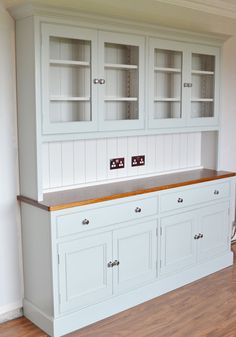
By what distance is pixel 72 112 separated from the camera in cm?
308

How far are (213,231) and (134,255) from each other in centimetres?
96

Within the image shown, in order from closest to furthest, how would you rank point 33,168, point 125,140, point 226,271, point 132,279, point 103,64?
point 33,168
point 103,64
point 132,279
point 125,140
point 226,271

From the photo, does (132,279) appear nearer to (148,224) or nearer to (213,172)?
(148,224)

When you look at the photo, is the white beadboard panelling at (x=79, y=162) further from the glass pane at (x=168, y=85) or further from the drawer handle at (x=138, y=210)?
the glass pane at (x=168, y=85)

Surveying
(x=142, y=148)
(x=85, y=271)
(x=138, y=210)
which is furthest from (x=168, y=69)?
(x=85, y=271)

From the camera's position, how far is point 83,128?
3043 millimetres

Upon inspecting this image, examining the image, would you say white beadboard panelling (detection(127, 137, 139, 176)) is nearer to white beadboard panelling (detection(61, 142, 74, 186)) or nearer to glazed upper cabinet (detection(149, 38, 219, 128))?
glazed upper cabinet (detection(149, 38, 219, 128))

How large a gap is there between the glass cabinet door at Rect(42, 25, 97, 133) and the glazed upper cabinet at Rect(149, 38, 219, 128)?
580 mm

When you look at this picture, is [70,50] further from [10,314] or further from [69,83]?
[10,314]

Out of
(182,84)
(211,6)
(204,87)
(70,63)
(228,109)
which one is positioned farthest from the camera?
(228,109)

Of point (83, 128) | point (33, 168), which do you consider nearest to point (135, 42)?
point (83, 128)

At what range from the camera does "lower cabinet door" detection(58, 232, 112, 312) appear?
9.50 ft

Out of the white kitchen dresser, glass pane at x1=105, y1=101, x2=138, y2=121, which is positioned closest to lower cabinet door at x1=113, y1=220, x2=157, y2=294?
the white kitchen dresser

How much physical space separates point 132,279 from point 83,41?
1.72 m
